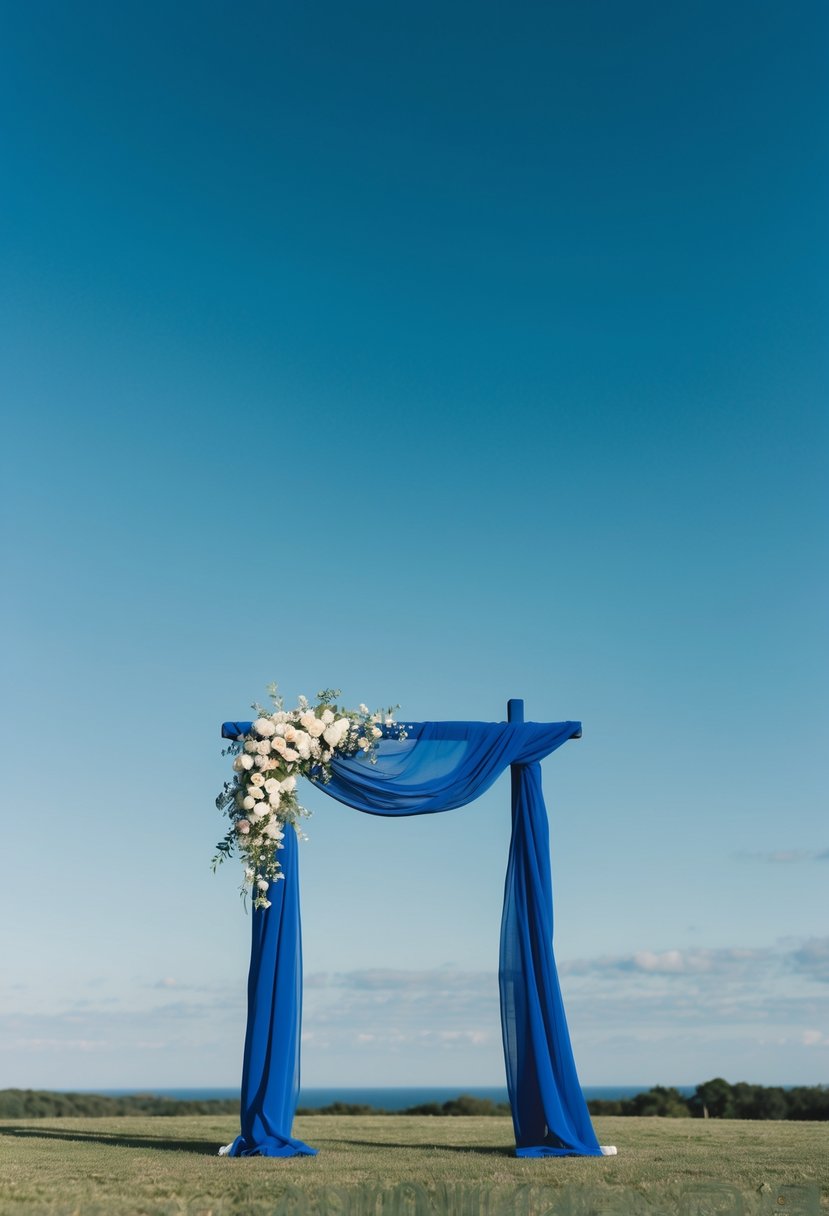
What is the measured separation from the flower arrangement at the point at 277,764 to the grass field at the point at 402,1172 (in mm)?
2373

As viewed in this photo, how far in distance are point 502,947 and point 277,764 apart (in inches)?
102

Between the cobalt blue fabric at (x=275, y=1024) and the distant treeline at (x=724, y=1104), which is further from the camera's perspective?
the distant treeline at (x=724, y=1104)

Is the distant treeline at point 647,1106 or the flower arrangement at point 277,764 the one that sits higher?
the flower arrangement at point 277,764

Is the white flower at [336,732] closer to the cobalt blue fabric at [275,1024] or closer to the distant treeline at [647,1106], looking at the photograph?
the cobalt blue fabric at [275,1024]

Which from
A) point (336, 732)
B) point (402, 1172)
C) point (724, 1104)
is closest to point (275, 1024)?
point (402, 1172)

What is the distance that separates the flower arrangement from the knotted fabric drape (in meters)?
0.14

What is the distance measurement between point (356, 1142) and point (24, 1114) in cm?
559

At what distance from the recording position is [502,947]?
9.54 meters

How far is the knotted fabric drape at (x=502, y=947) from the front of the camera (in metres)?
9.02

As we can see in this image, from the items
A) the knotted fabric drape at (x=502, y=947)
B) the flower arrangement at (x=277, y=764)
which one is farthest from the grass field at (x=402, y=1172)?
the flower arrangement at (x=277, y=764)

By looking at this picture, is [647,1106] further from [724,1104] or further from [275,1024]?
[275,1024]

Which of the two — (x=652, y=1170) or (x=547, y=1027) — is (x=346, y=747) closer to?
(x=547, y=1027)

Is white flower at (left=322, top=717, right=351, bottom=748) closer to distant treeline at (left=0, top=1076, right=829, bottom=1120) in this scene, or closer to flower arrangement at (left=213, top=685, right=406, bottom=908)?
flower arrangement at (left=213, top=685, right=406, bottom=908)

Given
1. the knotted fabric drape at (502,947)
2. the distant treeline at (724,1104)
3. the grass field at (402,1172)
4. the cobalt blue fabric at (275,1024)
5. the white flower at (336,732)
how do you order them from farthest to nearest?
1. the distant treeline at (724,1104)
2. the white flower at (336,732)
3. the knotted fabric drape at (502,947)
4. the cobalt blue fabric at (275,1024)
5. the grass field at (402,1172)
